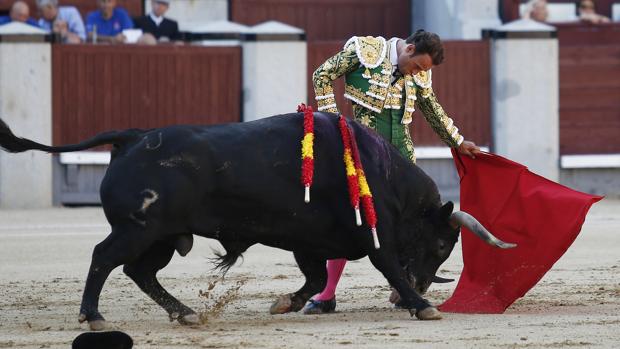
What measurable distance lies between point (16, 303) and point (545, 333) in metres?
2.16

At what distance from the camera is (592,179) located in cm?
1181

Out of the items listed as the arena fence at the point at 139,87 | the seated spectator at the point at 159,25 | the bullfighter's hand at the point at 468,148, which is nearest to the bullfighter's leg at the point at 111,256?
the bullfighter's hand at the point at 468,148

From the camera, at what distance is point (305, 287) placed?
221 inches

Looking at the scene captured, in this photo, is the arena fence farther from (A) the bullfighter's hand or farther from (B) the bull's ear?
(B) the bull's ear

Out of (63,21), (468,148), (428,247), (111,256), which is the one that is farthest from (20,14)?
(111,256)

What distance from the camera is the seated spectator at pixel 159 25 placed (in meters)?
11.8

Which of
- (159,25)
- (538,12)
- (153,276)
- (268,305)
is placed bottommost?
(268,305)

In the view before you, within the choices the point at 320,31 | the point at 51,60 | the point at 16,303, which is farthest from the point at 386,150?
the point at 320,31

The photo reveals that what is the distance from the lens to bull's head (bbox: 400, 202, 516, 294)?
565cm

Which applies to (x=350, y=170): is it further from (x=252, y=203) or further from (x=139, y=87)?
(x=139, y=87)

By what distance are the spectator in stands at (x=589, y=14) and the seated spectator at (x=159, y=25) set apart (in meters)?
3.29

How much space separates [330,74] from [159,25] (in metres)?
6.39

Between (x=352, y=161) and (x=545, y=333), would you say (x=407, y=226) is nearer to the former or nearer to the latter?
(x=352, y=161)

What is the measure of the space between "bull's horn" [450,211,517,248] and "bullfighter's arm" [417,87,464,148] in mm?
437
